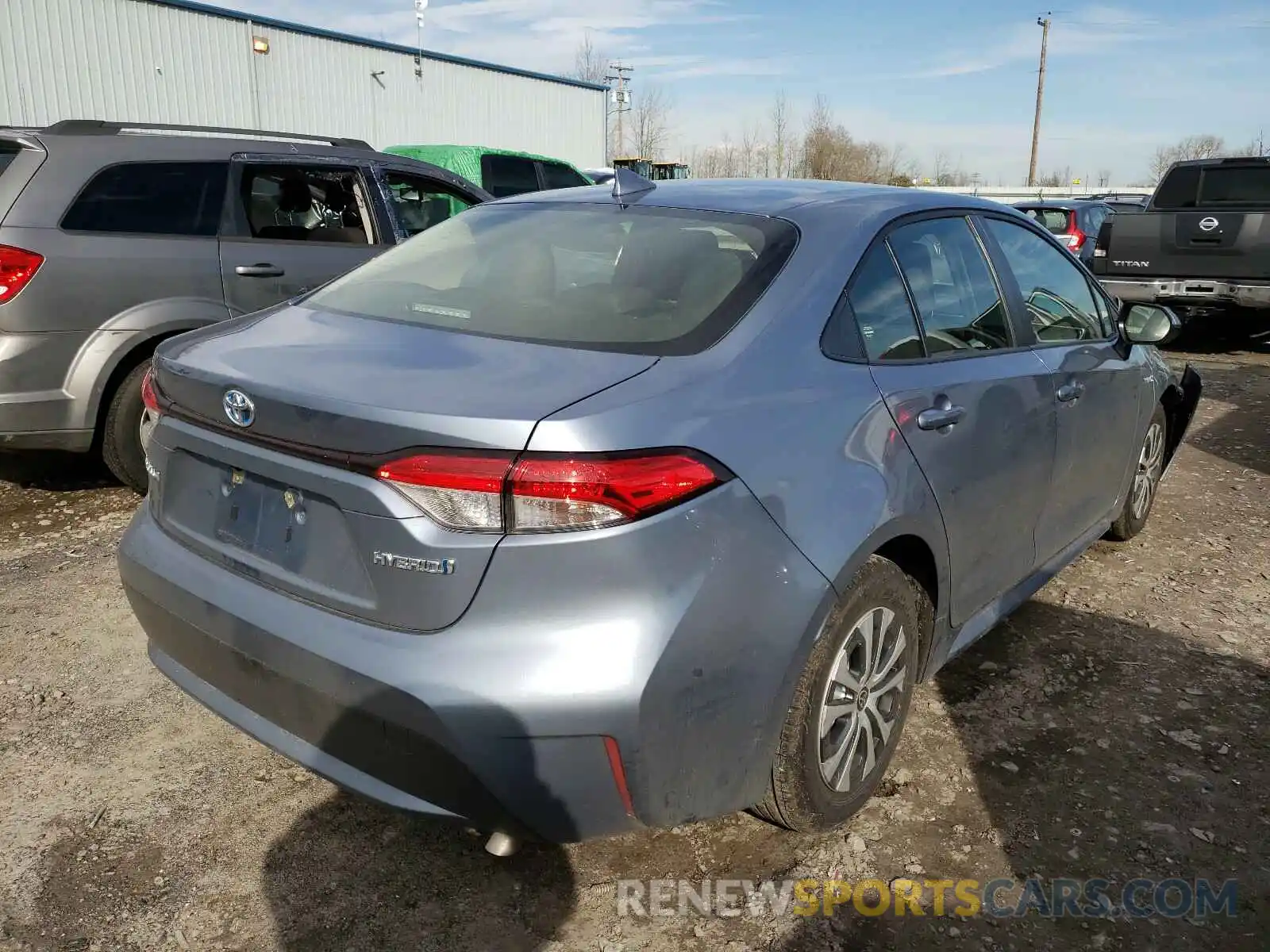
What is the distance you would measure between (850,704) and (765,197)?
55.7 inches

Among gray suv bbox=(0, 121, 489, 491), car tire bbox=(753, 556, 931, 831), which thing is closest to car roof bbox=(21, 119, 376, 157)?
gray suv bbox=(0, 121, 489, 491)

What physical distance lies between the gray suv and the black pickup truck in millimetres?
7839

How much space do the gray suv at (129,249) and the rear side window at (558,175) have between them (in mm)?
6534

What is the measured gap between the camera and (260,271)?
5207mm

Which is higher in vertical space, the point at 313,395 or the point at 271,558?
the point at 313,395

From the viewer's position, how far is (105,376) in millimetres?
4645

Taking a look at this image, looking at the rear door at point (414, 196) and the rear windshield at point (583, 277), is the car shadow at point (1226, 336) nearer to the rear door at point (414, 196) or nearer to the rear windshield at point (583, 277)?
the rear door at point (414, 196)

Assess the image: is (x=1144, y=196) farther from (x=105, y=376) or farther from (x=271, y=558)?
(x=271, y=558)

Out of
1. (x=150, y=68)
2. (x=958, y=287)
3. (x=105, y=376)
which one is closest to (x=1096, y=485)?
(x=958, y=287)

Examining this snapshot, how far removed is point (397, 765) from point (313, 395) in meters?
0.75

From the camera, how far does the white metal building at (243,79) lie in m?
14.9

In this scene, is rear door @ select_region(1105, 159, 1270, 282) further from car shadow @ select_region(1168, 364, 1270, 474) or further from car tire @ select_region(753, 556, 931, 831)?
car tire @ select_region(753, 556, 931, 831)

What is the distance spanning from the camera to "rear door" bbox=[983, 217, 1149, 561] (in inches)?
132

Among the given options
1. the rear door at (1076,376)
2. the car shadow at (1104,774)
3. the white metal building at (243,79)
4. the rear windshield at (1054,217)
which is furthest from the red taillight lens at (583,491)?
the white metal building at (243,79)
